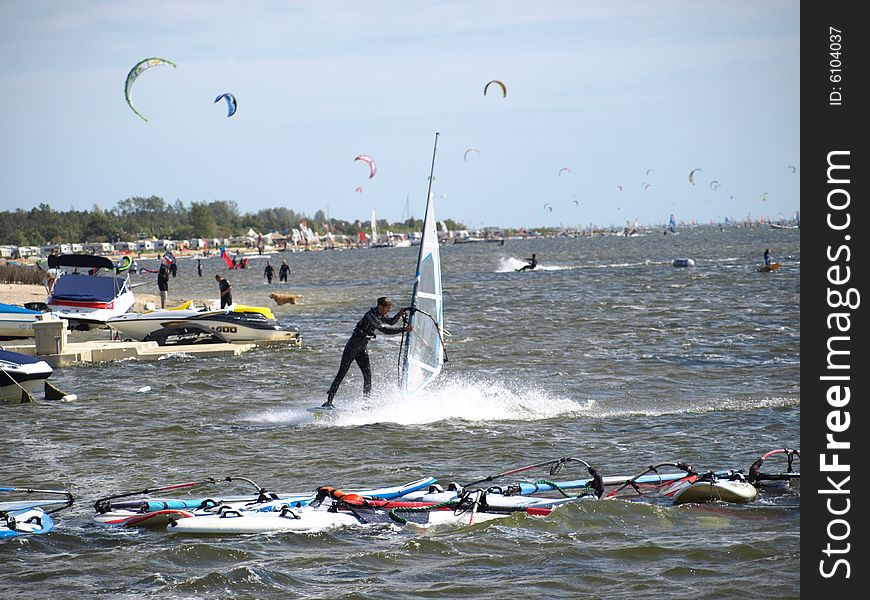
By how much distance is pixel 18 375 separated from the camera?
16875 millimetres

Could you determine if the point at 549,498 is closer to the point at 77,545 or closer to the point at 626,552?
the point at 626,552

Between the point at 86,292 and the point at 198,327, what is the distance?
5.05 meters

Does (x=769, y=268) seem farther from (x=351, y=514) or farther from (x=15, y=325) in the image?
(x=351, y=514)

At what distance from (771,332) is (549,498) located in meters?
19.0

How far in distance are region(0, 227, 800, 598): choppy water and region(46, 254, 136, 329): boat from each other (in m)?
5.39

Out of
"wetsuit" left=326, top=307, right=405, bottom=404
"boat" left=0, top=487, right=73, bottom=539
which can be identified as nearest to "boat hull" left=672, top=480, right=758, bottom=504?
"wetsuit" left=326, top=307, right=405, bottom=404

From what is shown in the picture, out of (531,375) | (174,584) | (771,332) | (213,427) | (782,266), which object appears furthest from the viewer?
(782,266)

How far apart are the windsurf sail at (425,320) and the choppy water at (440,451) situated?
2.02 ft

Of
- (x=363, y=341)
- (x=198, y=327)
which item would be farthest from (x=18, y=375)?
(x=198, y=327)

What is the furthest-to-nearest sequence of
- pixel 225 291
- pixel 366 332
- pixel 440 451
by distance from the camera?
pixel 225 291
pixel 366 332
pixel 440 451

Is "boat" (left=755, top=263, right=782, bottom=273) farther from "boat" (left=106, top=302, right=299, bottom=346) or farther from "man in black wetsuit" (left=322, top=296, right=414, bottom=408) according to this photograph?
"man in black wetsuit" (left=322, top=296, right=414, bottom=408)

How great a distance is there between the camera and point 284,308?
41.2 metres

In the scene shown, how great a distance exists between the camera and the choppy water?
8.66 m

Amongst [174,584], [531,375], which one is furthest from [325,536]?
[531,375]
